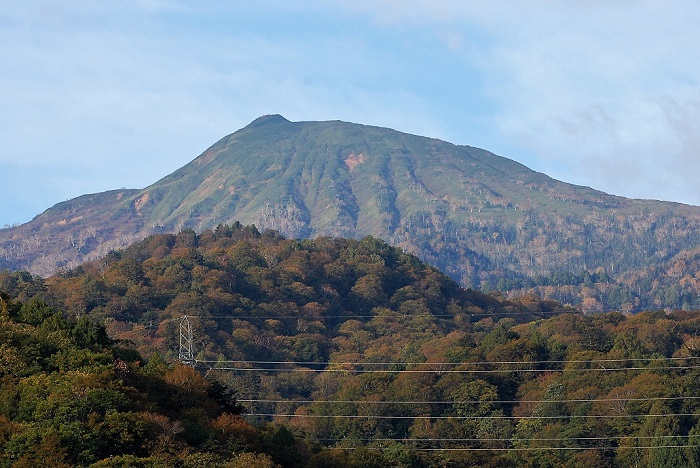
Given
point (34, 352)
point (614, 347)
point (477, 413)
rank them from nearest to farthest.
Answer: point (34, 352) < point (477, 413) < point (614, 347)

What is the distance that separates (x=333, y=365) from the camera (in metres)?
104

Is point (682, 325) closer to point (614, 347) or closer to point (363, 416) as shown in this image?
point (614, 347)

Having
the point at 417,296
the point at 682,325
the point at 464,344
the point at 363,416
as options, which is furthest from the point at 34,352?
the point at 417,296

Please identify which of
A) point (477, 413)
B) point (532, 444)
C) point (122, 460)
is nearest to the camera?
point (122, 460)

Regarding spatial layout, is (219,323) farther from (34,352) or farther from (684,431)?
(34,352)

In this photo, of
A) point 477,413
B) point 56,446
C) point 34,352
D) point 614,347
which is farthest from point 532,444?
point 56,446

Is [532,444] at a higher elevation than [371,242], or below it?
below

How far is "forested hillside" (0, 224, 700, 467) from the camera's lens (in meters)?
52.4

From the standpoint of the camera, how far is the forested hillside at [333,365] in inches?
2064

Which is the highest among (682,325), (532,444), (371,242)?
(371,242)

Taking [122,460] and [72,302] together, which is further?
[72,302]

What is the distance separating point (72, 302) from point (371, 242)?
47.3m

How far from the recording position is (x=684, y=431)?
261 ft

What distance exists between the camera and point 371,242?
14750cm
